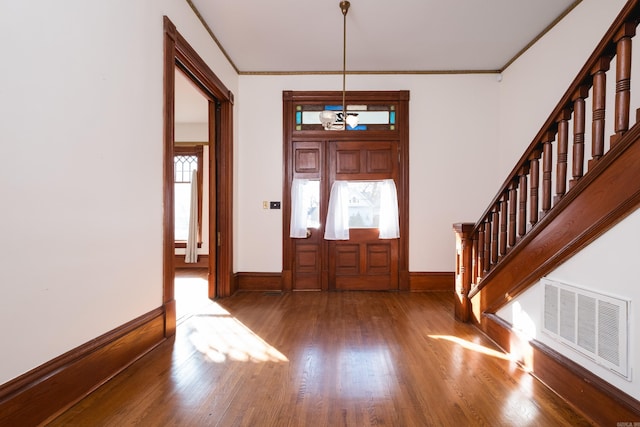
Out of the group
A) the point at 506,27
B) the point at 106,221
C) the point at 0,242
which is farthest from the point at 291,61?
the point at 0,242

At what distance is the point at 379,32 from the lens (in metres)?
3.88

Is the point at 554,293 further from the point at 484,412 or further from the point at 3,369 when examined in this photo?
the point at 3,369

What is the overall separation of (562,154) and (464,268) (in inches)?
63.0

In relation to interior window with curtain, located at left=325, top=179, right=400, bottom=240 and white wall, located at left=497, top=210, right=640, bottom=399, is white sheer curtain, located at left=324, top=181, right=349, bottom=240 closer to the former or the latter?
interior window with curtain, located at left=325, top=179, right=400, bottom=240

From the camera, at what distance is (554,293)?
7.04 feet

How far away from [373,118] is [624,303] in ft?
12.6

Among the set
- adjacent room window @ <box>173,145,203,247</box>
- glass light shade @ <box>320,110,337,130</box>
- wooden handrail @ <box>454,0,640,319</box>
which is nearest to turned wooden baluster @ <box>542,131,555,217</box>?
wooden handrail @ <box>454,0,640,319</box>

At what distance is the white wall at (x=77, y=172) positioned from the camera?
1.58 meters

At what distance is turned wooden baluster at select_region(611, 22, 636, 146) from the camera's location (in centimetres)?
169

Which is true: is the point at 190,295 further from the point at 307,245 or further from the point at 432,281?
the point at 432,281

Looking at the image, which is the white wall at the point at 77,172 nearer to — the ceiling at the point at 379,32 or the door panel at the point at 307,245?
the ceiling at the point at 379,32

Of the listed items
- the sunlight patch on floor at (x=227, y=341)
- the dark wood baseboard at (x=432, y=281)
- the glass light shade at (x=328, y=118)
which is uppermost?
the glass light shade at (x=328, y=118)

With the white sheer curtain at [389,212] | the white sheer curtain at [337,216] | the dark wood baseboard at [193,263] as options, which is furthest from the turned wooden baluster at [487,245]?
the dark wood baseboard at [193,263]

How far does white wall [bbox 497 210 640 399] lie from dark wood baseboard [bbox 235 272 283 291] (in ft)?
11.3
